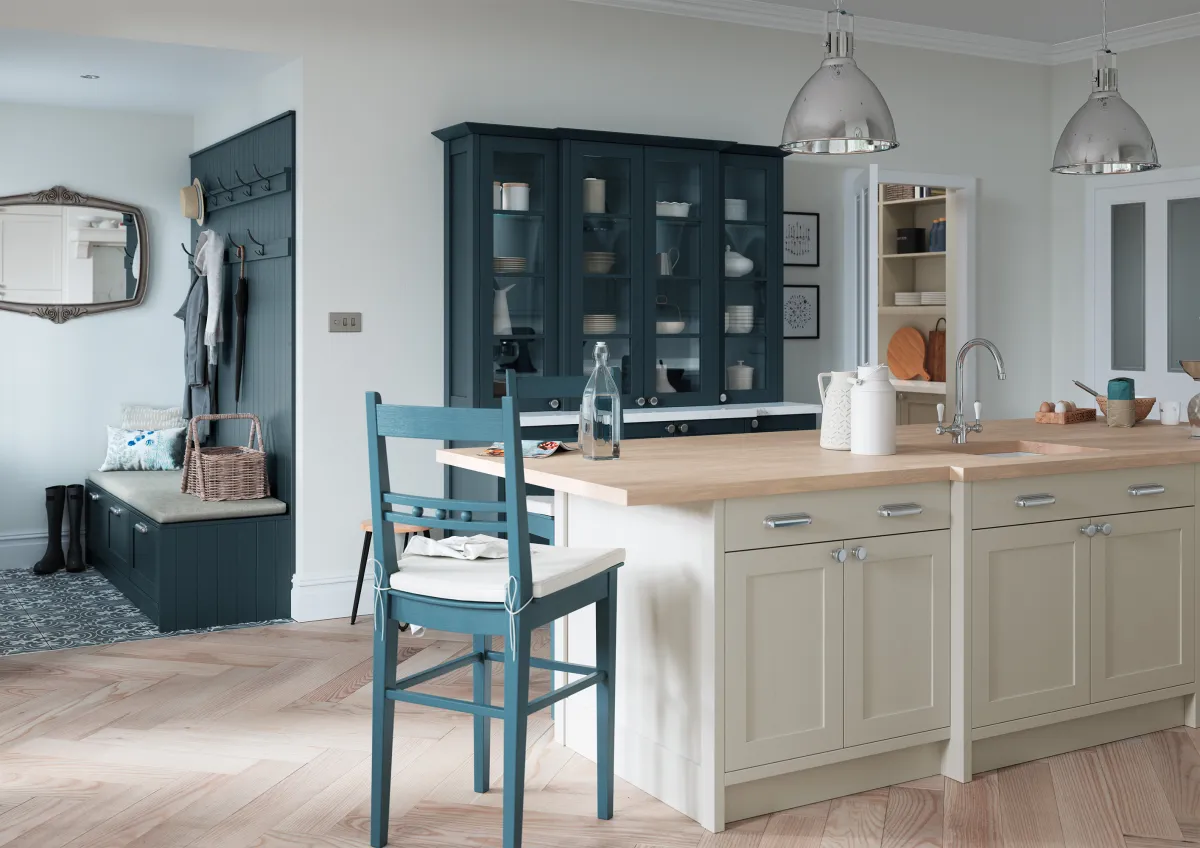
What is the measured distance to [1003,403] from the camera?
22.1 ft

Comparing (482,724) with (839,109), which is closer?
(482,724)

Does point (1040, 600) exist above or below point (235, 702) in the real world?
above

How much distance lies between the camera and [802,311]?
6098mm

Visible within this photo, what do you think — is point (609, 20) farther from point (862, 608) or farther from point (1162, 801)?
point (1162, 801)

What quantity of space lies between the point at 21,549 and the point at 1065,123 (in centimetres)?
597

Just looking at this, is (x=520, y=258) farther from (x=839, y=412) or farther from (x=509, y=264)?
(x=839, y=412)

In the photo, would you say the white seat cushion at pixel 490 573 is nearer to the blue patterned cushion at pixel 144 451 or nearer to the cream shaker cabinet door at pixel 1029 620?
the cream shaker cabinet door at pixel 1029 620

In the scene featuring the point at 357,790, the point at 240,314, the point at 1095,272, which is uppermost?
the point at 1095,272

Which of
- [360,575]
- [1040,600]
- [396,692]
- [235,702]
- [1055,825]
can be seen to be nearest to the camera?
[396,692]

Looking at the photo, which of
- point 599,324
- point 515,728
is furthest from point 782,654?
point 599,324

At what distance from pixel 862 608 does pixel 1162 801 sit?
3.00 ft

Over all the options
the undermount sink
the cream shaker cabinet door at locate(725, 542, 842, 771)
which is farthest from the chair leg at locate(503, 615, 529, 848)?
the undermount sink

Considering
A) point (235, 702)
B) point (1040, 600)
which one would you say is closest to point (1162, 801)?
point (1040, 600)

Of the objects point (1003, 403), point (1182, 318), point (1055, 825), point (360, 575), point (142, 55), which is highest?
point (142, 55)
